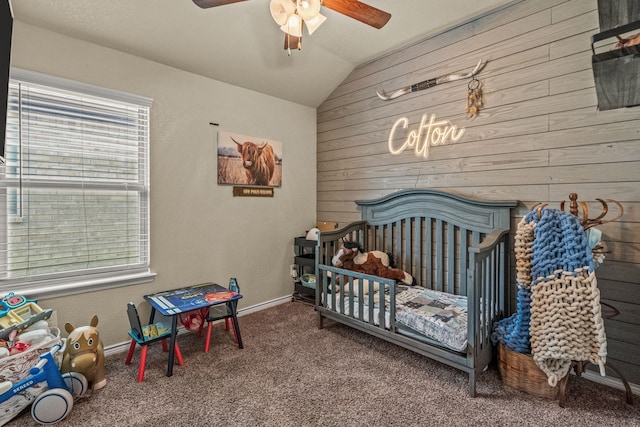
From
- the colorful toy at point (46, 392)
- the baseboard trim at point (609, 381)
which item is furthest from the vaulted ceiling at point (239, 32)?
the baseboard trim at point (609, 381)

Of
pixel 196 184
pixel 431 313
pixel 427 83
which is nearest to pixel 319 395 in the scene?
pixel 431 313

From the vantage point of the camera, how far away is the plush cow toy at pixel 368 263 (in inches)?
103

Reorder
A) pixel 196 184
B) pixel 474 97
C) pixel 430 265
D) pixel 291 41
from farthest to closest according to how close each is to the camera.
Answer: pixel 196 184 → pixel 430 265 → pixel 474 97 → pixel 291 41

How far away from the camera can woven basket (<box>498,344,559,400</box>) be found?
1.71 metres

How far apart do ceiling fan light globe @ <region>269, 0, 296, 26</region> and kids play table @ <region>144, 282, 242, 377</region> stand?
1.83 metres

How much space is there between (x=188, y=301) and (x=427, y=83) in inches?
103

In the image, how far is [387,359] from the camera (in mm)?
2182

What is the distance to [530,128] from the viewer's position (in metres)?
2.14

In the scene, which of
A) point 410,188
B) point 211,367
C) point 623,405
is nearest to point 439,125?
point 410,188

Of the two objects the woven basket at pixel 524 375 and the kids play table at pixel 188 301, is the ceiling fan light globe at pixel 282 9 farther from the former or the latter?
the woven basket at pixel 524 375

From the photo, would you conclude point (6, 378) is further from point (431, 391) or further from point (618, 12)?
point (618, 12)

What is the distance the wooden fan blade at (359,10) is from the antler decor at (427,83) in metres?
0.98

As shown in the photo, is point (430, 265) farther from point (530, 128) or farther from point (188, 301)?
point (188, 301)

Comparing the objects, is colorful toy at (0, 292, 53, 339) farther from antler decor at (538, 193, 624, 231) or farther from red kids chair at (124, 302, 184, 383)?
antler decor at (538, 193, 624, 231)
